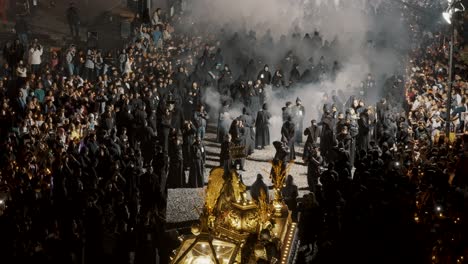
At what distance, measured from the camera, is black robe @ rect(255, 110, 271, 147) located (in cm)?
2350

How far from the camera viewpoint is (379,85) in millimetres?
30594

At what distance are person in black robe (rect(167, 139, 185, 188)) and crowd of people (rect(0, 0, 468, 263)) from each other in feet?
0.09

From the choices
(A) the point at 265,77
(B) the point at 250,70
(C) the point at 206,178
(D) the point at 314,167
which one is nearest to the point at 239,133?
(C) the point at 206,178

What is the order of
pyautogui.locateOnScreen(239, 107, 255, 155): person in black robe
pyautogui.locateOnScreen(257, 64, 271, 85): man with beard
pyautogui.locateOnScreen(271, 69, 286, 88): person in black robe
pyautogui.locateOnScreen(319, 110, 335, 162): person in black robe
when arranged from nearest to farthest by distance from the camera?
pyautogui.locateOnScreen(319, 110, 335, 162): person in black robe → pyautogui.locateOnScreen(239, 107, 255, 155): person in black robe → pyautogui.locateOnScreen(257, 64, 271, 85): man with beard → pyautogui.locateOnScreen(271, 69, 286, 88): person in black robe

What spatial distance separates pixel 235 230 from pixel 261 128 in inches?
497

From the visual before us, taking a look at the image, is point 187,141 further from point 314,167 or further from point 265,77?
point 265,77

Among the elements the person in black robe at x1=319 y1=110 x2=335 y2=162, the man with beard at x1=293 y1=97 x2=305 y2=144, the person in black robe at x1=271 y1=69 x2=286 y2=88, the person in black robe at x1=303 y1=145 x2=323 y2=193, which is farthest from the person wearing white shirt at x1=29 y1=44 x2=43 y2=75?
the person in black robe at x1=303 y1=145 x2=323 y2=193

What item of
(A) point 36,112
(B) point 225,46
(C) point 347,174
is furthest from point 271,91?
(C) point 347,174

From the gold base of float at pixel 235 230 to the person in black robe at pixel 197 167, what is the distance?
6.41 m

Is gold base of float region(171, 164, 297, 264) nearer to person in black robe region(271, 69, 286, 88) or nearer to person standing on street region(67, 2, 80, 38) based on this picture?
person in black robe region(271, 69, 286, 88)

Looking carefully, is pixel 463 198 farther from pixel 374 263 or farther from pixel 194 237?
pixel 194 237

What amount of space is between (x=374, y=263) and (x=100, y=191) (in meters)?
5.70

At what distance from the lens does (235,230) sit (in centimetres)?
1102

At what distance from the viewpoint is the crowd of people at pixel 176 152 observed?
1244 centimetres
